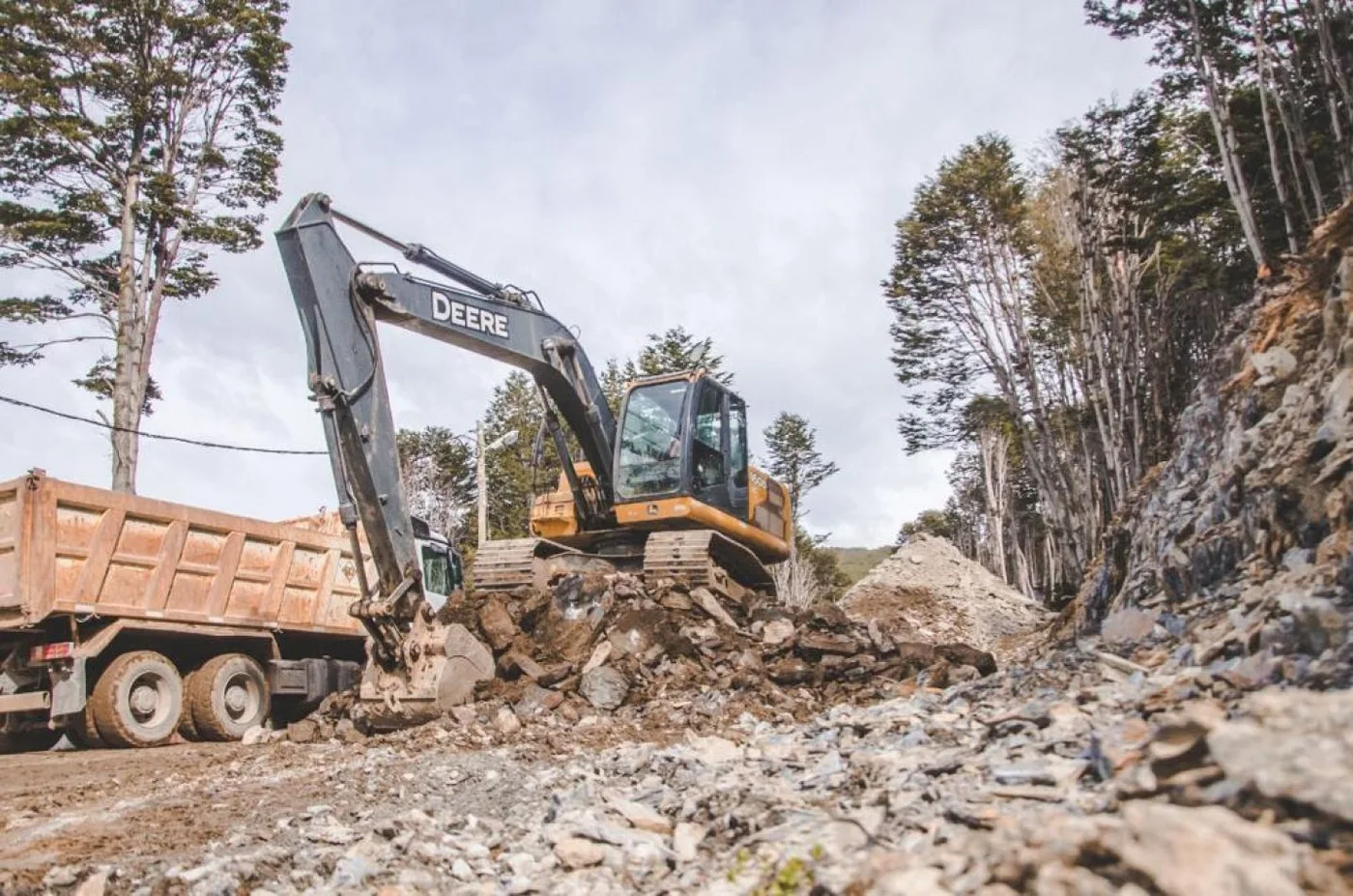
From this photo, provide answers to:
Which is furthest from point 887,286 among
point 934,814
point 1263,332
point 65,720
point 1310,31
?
point 934,814

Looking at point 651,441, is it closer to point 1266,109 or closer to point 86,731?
point 86,731

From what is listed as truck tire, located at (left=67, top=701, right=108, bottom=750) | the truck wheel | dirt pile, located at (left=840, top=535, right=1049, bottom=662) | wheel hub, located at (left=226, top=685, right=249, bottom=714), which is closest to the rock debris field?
truck tire, located at (left=67, top=701, right=108, bottom=750)

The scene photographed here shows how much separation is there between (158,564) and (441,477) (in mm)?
25630

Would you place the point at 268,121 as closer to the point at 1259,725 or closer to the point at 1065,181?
the point at 1065,181

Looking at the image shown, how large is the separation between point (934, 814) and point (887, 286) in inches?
679

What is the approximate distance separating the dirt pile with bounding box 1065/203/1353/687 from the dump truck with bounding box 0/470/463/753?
6.11 metres

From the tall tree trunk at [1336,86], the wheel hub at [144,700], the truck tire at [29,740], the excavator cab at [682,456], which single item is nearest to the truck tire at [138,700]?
the wheel hub at [144,700]

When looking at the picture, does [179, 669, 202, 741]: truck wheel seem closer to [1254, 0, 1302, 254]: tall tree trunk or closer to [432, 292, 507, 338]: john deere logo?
[432, 292, 507, 338]: john deere logo

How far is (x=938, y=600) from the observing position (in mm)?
22703

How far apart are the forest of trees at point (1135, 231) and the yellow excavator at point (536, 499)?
509 centimetres

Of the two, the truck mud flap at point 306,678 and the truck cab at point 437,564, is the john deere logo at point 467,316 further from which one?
the truck mud flap at point 306,678

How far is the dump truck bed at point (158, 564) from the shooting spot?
823cm

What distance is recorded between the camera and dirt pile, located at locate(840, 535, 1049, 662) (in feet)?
67.4

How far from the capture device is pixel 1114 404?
12.6m
